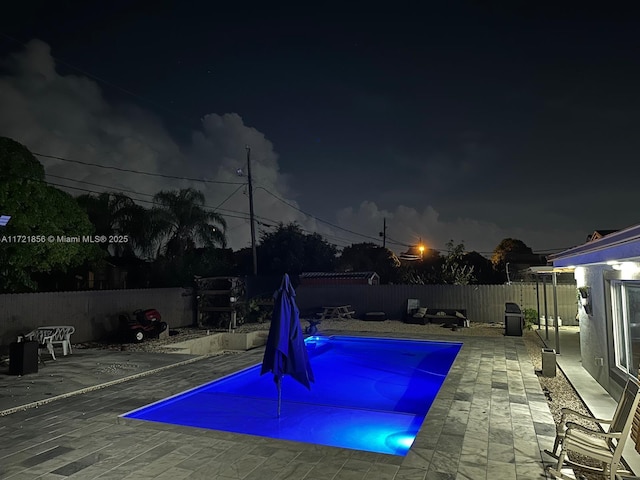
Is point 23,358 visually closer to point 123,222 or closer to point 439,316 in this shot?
point 439,316

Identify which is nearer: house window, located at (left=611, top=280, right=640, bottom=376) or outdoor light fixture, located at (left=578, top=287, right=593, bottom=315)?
house window, located at (left=611, top=280, right=640, bottom=376)

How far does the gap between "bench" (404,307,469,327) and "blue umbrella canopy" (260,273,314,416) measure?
1148 cm

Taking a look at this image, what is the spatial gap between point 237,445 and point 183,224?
19.1m

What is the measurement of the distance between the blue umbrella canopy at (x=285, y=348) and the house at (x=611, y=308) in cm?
428

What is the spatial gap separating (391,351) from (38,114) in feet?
53.2

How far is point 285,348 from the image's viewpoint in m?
5.80

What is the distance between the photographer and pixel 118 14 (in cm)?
→ 1551

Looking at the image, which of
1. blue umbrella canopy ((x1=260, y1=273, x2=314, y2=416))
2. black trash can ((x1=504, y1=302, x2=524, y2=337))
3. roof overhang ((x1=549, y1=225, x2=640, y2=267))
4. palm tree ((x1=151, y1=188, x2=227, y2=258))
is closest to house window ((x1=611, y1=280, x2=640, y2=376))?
roof overhang ((x1=549, y1=225, x2=640, y2=267))

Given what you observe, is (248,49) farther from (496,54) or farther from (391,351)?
(391,351)

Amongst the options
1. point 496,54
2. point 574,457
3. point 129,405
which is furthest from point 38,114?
point 574,457

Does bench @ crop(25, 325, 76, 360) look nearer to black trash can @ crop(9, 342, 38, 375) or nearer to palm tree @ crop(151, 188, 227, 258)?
black trash can @ crop(9, 342, 38, 375)

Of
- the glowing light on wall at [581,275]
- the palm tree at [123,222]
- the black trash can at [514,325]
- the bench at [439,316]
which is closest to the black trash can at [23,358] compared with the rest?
the glowing light on wall at [581,275]

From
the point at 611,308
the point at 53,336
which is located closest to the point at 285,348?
the point at 611,308

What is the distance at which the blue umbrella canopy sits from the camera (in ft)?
19.1
